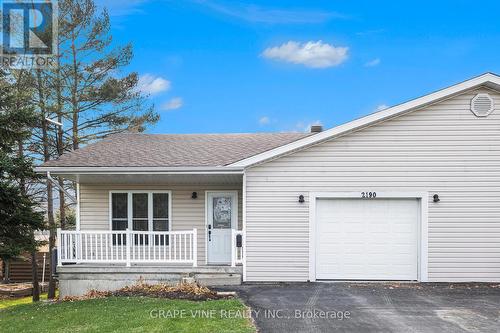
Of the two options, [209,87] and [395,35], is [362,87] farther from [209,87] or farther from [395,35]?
[209,87]

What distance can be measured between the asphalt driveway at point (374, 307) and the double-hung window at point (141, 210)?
3570 millimetres

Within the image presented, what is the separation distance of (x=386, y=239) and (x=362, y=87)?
53.2ft

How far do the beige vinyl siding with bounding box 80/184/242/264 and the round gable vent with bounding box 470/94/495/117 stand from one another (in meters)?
6.28

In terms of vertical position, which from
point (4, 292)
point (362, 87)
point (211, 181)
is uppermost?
point (362, 87)

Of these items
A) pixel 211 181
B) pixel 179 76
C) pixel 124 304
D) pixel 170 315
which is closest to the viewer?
pixel 170 315

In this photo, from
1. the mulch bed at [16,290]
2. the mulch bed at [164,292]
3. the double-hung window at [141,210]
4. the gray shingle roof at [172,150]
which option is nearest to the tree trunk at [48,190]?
the mulch bed at [16,290]

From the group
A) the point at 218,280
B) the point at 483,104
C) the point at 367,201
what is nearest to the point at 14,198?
the point at 218,280

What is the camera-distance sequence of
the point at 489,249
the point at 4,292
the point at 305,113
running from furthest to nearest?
the point at 305,113, the point at 4,292, the point at 489,249

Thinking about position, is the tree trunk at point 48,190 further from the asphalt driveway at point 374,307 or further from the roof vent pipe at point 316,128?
the asphalt driveway at point 374,307

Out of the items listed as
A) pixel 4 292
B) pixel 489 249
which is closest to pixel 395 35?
pixel 489 249

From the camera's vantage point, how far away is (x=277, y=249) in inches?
415

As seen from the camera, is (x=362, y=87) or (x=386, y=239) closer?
(x=386, y=239)

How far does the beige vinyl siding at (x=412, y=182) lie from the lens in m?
10.4

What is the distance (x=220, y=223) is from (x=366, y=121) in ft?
16.2
